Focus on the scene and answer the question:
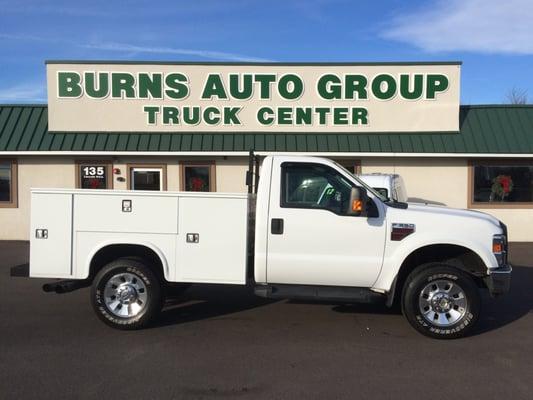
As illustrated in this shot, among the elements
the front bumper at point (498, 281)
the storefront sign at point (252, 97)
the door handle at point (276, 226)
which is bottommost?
the front bumper at point (498, 281)

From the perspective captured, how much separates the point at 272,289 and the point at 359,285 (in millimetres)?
1013

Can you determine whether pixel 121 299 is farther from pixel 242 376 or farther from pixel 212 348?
pixel 242 376

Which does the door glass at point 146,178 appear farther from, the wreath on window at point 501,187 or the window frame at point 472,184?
the wreath on window at point 501,187

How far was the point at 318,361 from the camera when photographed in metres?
5.39

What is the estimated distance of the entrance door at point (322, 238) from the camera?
616 cm

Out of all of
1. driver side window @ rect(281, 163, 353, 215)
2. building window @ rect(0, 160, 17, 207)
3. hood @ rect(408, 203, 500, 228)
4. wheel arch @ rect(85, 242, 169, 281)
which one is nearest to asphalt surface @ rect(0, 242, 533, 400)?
wheel arch @ rect(85, 242, 169, 281)

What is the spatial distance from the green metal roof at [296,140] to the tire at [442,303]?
8597mm

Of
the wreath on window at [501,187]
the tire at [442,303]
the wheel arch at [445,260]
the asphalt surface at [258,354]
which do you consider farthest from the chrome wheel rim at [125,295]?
the wreath on window at [501,187]

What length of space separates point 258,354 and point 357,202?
1.94 metres

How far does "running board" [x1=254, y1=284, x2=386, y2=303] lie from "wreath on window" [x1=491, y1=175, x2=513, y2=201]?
10056 mm

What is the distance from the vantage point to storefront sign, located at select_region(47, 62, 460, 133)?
15.0 m

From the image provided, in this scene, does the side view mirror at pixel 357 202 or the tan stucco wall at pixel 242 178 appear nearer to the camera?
the side view mirror at pixel 357 202

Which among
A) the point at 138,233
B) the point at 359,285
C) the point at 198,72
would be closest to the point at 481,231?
the point at 359,285

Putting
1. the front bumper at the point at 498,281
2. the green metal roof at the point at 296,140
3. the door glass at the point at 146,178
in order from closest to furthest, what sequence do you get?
the front bumper at the point at 498,281 → the green metal roof at the point at 296,140 → the door glass at the point at 146,178
